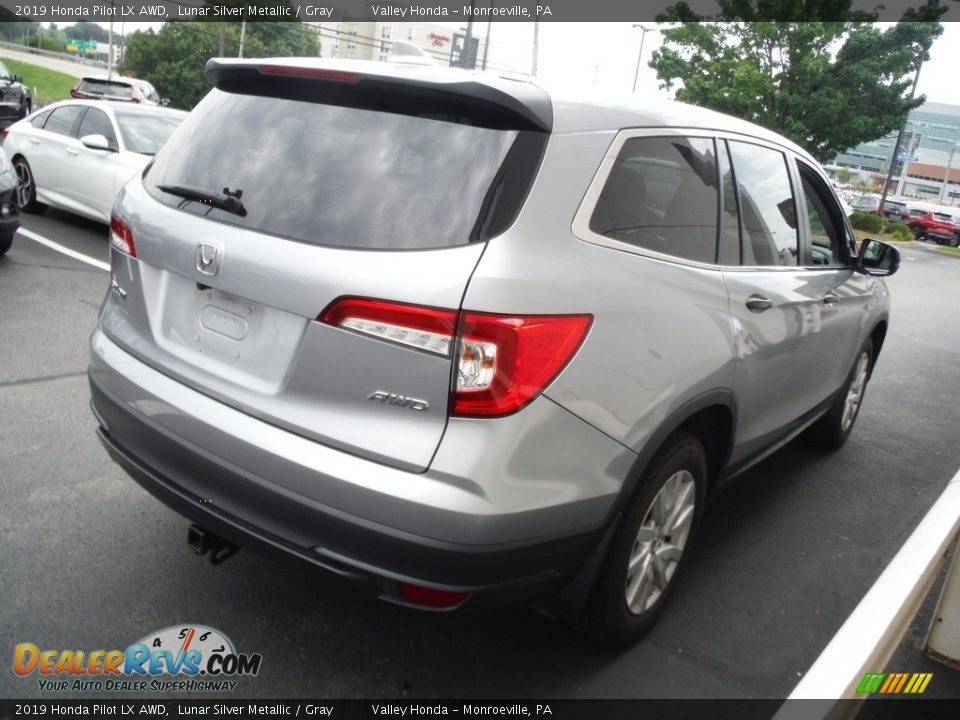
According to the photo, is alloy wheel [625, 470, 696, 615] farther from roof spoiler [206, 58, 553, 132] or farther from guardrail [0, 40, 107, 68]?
guardrail [0, 40, 107, 68]

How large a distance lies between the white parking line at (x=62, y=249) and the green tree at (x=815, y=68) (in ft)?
82.5

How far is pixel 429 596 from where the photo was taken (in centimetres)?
226

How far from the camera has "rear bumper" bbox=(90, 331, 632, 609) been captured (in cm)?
217

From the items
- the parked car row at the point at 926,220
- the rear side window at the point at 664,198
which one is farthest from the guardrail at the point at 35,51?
the rear side window at the point at 664,198

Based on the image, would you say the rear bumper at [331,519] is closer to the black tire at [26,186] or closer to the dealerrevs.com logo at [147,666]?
the dealerrevs.com logo at [147,666]

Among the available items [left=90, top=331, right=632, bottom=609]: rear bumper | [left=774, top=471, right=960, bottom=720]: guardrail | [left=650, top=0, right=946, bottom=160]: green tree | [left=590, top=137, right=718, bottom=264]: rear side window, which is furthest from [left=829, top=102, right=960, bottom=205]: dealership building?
[left=90, top=331, right=632, bottom=609]: rear bumper

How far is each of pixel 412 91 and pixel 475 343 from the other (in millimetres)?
770

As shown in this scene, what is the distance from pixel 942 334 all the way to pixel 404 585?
10955mm

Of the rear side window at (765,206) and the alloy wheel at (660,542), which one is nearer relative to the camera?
the alloy wheel at (660,542)

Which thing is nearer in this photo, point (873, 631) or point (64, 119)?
point (873, 631)

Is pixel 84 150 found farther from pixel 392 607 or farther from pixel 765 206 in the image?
pixel 392 607

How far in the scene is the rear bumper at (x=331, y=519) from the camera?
2.17 m

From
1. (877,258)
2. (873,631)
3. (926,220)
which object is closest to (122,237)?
(873,631)

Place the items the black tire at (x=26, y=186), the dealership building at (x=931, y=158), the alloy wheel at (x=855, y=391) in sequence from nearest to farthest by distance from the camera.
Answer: the alloy wheel at (x=855, y=391)
the black tire at (x=26, y=186)
the dealership building at (x=931, y=158)
